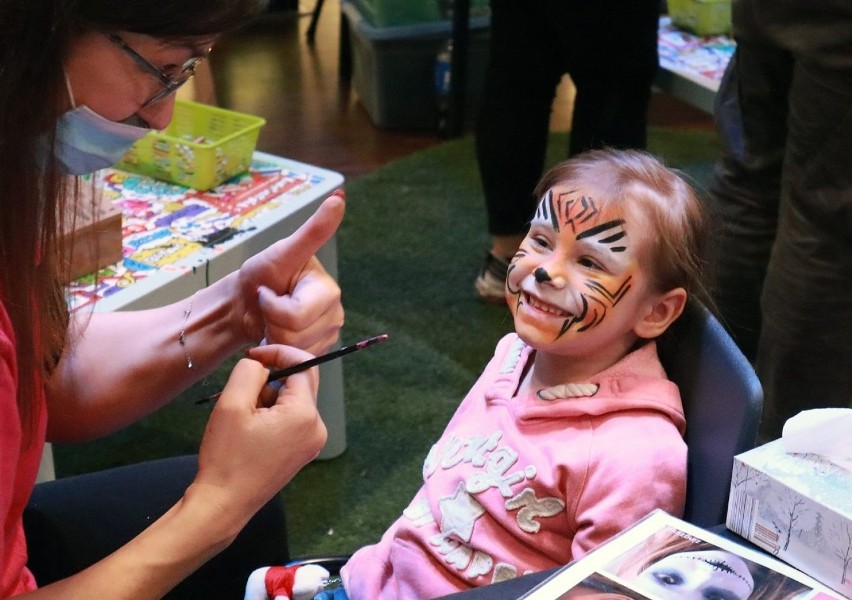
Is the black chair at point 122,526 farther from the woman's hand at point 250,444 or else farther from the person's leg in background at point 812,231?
the person's leg in background at point 812,231

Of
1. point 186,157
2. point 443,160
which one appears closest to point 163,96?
point 186,157

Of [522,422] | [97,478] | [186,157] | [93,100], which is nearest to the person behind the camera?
[93,100]

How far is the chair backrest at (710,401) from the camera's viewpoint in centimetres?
89

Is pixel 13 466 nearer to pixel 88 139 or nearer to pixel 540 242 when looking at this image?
pixel 88 139

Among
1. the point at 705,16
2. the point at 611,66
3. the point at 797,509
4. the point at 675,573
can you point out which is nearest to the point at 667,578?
the point at 675,573

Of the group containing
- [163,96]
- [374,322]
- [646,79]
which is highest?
[163,96]

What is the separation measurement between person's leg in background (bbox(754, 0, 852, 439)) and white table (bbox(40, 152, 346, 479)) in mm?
758

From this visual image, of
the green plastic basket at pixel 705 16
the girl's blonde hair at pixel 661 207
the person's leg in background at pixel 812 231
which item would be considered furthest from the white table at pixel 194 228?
the green plastic basket at pixel 705 16

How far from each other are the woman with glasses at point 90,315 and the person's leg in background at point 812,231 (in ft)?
2.50

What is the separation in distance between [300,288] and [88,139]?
0.90 ft

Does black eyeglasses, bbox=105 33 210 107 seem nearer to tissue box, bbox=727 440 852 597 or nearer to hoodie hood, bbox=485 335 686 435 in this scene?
hoodie hood, bbox=485 335 686 435

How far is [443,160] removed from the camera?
352 centimetres

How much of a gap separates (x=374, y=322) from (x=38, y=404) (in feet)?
5.35

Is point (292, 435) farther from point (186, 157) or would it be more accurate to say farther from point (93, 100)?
point (186, 157)
